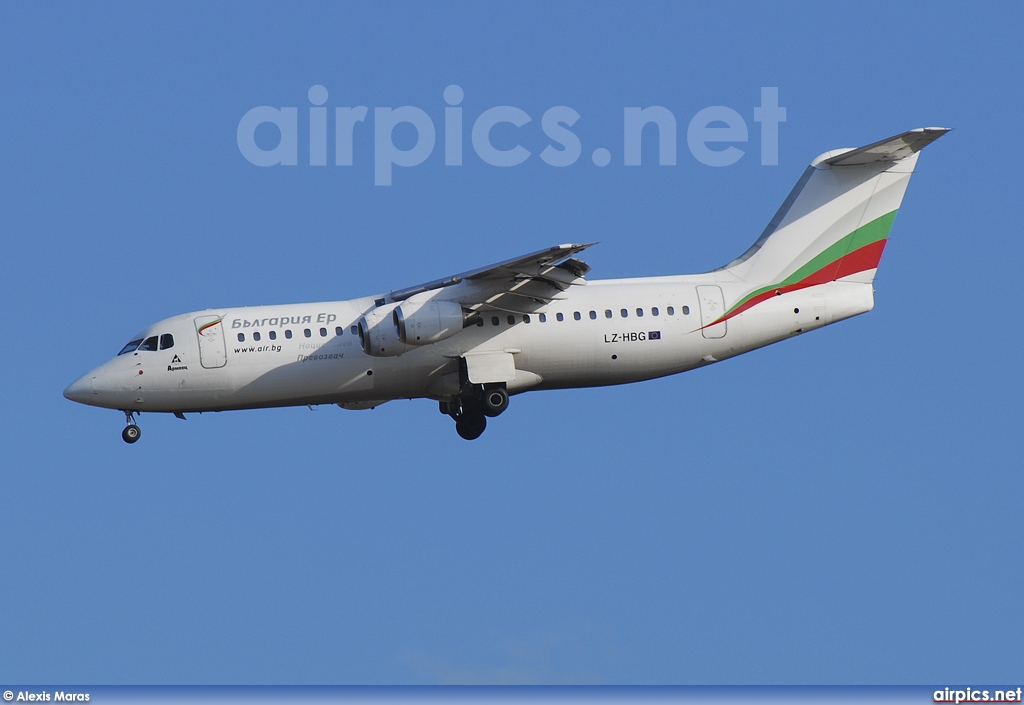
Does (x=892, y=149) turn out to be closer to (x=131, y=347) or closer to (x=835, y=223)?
(x=835, y=223)

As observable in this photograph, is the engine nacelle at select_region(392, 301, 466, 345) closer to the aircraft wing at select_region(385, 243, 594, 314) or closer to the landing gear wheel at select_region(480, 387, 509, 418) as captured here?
the aircraft wing at select_region(385, 243, 594, 314)

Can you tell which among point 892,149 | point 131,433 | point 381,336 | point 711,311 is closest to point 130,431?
Result: point 131,433

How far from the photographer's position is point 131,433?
112ft

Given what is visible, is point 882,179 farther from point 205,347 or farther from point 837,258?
point 205,347

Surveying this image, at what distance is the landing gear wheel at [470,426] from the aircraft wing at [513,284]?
7.62 feet

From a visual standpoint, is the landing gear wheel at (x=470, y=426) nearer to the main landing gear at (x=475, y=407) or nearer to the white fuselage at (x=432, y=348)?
the main landing gear at (x=475, y=407)

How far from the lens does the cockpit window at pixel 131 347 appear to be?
111ft

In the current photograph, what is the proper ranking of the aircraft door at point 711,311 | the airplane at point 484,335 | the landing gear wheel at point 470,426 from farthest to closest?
the landing gear wheel at point 470,426
the aircraft door at point 711,311
the airplane at point 484,335

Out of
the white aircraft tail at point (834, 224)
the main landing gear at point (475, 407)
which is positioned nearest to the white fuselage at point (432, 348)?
the main landing gear at point (475, 407)

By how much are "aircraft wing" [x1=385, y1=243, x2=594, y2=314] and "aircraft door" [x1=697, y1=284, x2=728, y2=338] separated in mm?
2451

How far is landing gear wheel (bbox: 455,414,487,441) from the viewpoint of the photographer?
1371 inches

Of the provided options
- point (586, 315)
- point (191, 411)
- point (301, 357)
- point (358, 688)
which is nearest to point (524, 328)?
point (586, 315)

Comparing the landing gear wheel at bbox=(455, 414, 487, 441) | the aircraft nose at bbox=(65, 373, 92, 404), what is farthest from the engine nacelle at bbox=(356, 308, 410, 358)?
the aircraft nose at bbox=(65, 373, 92, 404)

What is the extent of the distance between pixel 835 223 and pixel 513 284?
6.74 meters
